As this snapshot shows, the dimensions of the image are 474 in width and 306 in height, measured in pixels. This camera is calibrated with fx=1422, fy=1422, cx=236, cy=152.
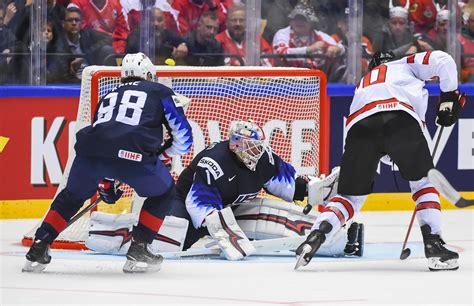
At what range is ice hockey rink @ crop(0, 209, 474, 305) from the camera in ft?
19.6

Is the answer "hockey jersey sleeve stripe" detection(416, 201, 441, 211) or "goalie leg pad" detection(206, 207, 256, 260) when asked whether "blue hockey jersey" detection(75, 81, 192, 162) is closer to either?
"goalie leg pad" detection(206, 207, 256, 260)

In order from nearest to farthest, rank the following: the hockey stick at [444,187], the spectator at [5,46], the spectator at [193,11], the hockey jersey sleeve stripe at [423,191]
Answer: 1. the hockey stick at [444,187]
2. the hockey jersey sleeve stripe at [423,191]
3. the spectator at [5,46]
4. the spectator at [193,11]

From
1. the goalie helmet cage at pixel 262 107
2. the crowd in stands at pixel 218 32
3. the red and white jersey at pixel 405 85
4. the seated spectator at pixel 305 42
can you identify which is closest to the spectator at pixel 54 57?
the crowd in stands at pixel 218 32

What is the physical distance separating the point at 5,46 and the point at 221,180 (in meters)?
2.48

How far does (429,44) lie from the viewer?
35.2 feet

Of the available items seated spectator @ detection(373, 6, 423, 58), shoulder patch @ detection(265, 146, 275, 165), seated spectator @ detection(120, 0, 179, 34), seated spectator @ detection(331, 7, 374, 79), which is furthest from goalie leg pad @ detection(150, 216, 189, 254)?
seated spectator @ detection(373, 6, 423, 58)

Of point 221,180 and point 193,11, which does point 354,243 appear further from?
point 193,11

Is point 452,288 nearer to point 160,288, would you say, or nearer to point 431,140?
point 160,288

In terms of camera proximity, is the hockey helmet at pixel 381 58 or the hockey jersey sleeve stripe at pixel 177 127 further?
the hockey helmet at pixel 381 58

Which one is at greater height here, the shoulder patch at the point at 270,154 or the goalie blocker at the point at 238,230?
the shoulder patch at the point at 270,154

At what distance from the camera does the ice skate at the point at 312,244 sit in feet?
22.9

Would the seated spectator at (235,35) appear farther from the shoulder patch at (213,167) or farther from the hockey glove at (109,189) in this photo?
the hockey glove at (109,189)

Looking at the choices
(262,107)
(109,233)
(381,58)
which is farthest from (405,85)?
(109,233)

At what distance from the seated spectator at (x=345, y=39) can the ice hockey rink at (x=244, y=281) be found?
8.07 ft
